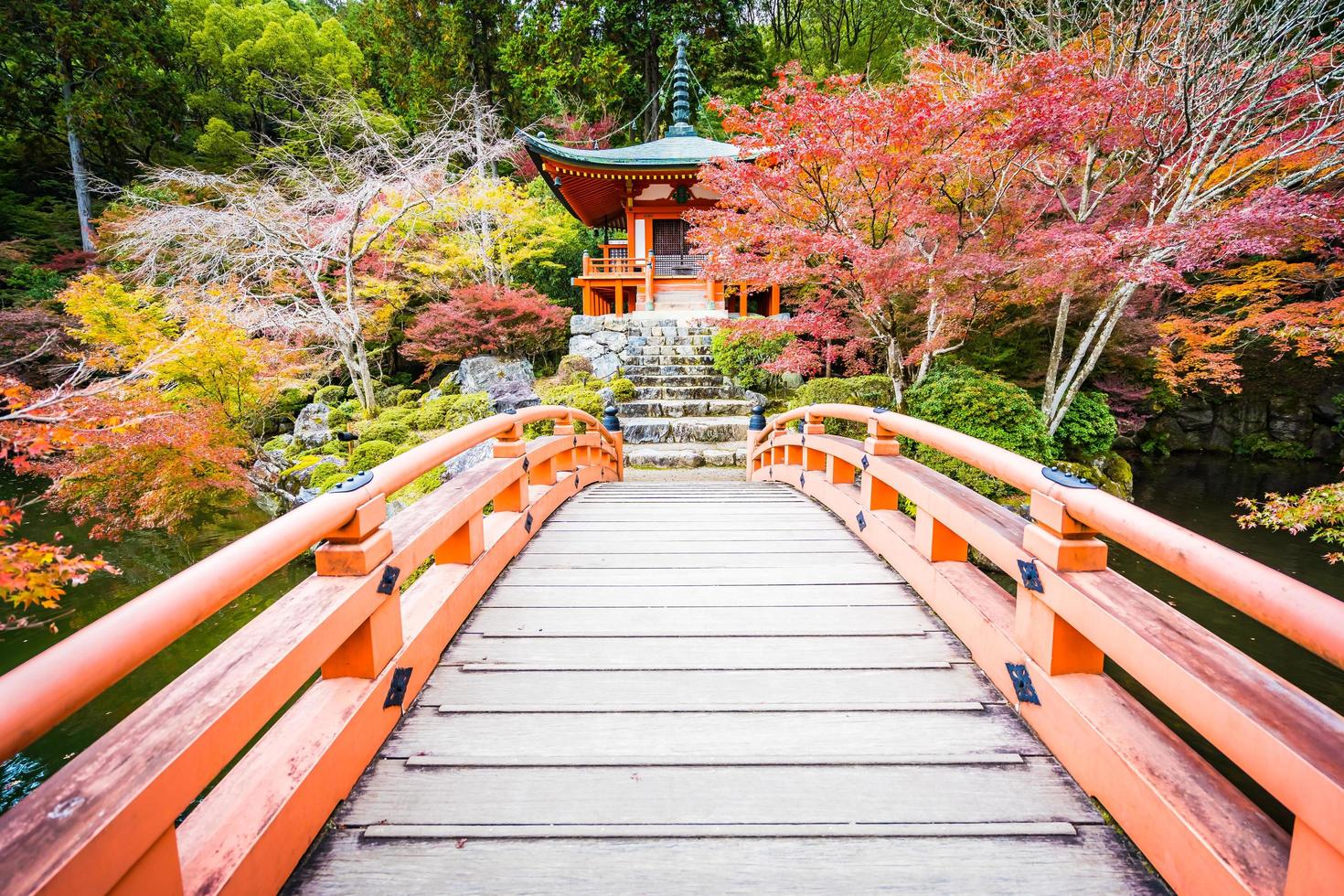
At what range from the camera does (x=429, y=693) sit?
1694 millimetres

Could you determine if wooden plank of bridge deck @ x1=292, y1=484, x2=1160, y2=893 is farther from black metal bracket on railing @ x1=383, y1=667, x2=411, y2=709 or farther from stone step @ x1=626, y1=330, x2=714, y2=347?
stone step @ x1=626, y1=330, x2=714, y2=347

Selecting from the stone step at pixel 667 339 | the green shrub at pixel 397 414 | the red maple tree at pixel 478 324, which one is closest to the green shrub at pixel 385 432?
the green shrub at pixel 397 414

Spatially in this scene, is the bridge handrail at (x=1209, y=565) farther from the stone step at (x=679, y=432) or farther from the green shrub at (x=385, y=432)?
the green shrub at (x=385, y=432)

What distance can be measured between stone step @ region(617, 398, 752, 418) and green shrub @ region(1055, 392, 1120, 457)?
4.40m

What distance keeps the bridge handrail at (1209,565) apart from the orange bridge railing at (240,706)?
1603mm

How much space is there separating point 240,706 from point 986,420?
256 inches

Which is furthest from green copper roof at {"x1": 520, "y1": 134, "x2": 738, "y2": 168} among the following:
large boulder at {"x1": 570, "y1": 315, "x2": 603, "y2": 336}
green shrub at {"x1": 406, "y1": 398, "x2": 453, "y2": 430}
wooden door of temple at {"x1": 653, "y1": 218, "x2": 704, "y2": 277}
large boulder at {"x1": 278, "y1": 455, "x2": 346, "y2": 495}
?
large boulder at {"x1": 278, "y1": 455, "x2": 346, "y2": 495}

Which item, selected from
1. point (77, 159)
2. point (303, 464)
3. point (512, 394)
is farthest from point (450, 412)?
point (77, 159)

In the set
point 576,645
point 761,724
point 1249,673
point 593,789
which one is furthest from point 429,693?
point 1249,673

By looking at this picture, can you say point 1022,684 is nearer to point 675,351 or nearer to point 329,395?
point 675,351

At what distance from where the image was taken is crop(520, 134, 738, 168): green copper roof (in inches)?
424

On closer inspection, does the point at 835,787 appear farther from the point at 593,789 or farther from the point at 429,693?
the point at 429,693

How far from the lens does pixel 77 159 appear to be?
49.0 ft

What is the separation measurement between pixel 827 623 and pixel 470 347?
1096 cm
